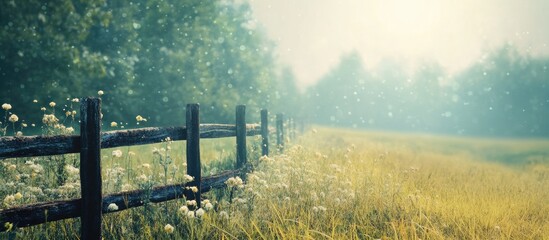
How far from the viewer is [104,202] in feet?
14.4

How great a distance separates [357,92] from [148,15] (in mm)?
61148

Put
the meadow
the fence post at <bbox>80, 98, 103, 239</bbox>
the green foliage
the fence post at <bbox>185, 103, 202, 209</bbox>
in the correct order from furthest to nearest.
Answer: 1. the green foliage
2. the fence post at <bbox>185, 103, 202, 209</bbox>
3. the meadow
4. the fence post at <bbox>80, 98, 103, 239</bbox>

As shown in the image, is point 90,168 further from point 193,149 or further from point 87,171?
point 193,149

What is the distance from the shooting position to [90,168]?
4141 mm

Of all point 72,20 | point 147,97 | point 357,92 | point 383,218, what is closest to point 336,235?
point 383,218

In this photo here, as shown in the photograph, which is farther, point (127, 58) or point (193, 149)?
point (127, 58)

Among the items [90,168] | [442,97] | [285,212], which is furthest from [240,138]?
[442,97]

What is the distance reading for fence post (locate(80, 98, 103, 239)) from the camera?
4.11m

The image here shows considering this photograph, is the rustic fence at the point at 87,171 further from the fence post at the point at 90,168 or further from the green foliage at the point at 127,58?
the green foliage at the point at 127,58

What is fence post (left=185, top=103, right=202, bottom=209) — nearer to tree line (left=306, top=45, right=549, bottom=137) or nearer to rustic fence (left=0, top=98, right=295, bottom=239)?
rustic fence (left=0, top=98, right=295, bottom=239)

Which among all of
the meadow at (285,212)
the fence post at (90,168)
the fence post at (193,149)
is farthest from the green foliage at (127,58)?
the fence post at (90,168)

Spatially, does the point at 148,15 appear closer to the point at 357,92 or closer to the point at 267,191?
the point at 267,191

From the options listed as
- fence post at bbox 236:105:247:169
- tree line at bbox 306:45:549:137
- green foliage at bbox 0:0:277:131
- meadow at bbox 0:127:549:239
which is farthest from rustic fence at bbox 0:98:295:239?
tree line at bbox 306:45:549:137

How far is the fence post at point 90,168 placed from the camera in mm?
4109
